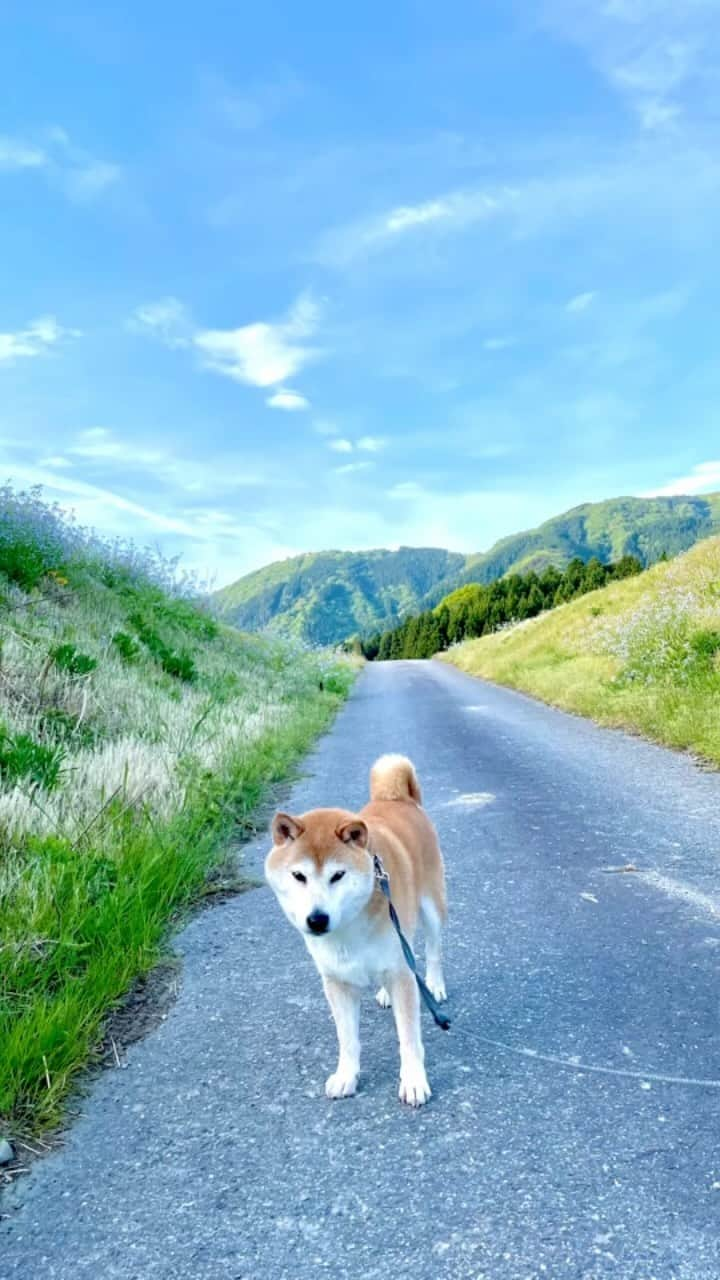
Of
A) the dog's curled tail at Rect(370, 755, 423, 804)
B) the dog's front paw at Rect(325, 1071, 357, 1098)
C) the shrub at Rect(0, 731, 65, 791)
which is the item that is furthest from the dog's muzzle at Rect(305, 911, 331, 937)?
the shrub at Rect(0, 731, 65, 791)

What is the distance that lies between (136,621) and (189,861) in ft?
32.6

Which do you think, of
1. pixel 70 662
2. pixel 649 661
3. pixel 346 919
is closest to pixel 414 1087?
pixel 346 919

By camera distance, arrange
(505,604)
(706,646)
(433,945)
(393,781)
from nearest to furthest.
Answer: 1. (433,945)
2. (393,781)
3. (706,646)
4. (505,604)

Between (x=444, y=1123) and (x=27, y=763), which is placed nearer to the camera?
(x=444, y=1123)

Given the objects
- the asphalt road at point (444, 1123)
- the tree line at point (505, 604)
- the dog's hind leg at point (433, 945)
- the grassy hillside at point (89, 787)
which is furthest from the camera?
the tree line at point (505, 604)

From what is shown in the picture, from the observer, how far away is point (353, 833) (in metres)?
2.66

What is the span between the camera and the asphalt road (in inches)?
80.0

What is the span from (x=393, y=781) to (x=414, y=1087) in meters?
1.38

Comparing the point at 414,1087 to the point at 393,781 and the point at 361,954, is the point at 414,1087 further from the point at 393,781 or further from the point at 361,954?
the point at 393,781

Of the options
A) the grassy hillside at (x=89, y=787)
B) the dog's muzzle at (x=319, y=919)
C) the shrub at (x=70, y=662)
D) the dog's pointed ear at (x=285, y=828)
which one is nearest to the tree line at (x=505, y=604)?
the grassy hillside at (x=89, y=787)

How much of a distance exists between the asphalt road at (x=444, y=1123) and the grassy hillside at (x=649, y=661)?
4.98m

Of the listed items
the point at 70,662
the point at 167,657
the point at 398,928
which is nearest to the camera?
the point at 398,928

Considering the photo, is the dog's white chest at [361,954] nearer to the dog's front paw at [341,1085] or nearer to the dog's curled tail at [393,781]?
the dog's front paw at [341,1085]

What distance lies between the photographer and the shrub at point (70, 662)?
7982 mm
